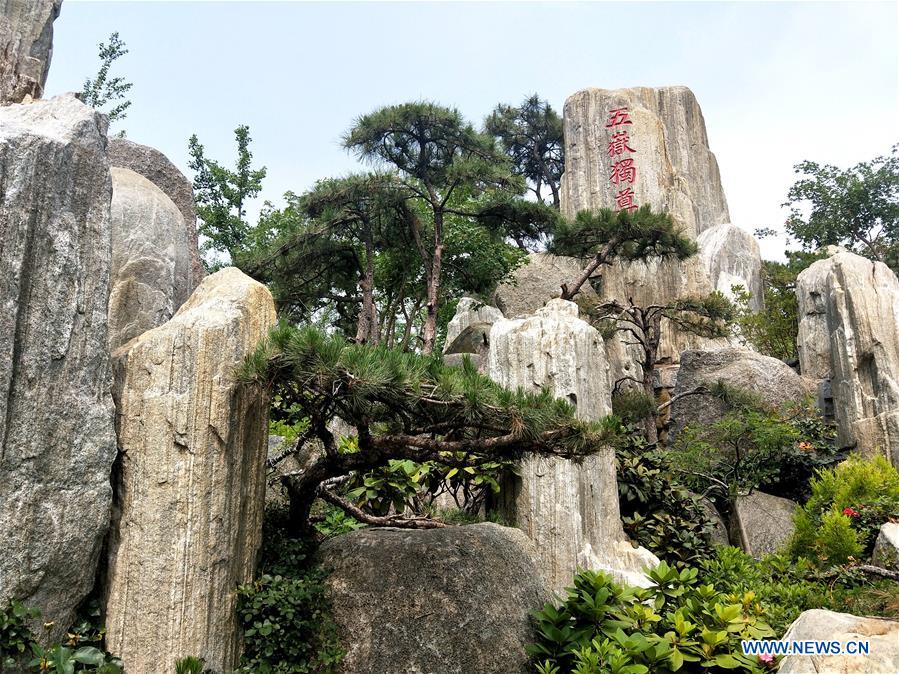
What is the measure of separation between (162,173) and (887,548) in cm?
686

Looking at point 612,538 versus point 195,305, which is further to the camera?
point 612,538

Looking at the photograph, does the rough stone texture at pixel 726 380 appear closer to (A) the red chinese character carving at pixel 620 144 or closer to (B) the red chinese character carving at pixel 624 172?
(B) the red chinese character carving at pixel 624 172

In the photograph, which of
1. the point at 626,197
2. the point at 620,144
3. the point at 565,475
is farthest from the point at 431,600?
the point at 620,144

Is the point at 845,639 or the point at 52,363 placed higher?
the point at 52,363

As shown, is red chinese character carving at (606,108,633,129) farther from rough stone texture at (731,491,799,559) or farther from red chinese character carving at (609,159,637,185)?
rough stone texture at (731,491,799,559)

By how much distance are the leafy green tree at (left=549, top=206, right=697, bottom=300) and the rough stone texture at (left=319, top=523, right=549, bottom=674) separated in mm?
7050

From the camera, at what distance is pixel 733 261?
17.5m

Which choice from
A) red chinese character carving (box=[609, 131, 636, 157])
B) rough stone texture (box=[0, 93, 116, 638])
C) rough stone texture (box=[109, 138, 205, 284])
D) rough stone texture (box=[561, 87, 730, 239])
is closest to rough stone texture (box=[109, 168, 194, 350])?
rough stone texture (box=[109, 138, 205, 284])

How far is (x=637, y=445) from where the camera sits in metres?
8.82

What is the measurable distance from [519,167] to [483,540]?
20.9 metres

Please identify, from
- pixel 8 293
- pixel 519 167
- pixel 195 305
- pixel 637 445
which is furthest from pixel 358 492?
pixel 519 167

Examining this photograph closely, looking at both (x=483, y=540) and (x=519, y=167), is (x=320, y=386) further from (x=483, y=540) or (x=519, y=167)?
(x=519, y=167)

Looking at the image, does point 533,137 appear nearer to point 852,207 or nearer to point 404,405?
point 852,207

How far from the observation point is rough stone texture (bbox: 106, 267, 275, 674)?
4.27 m
